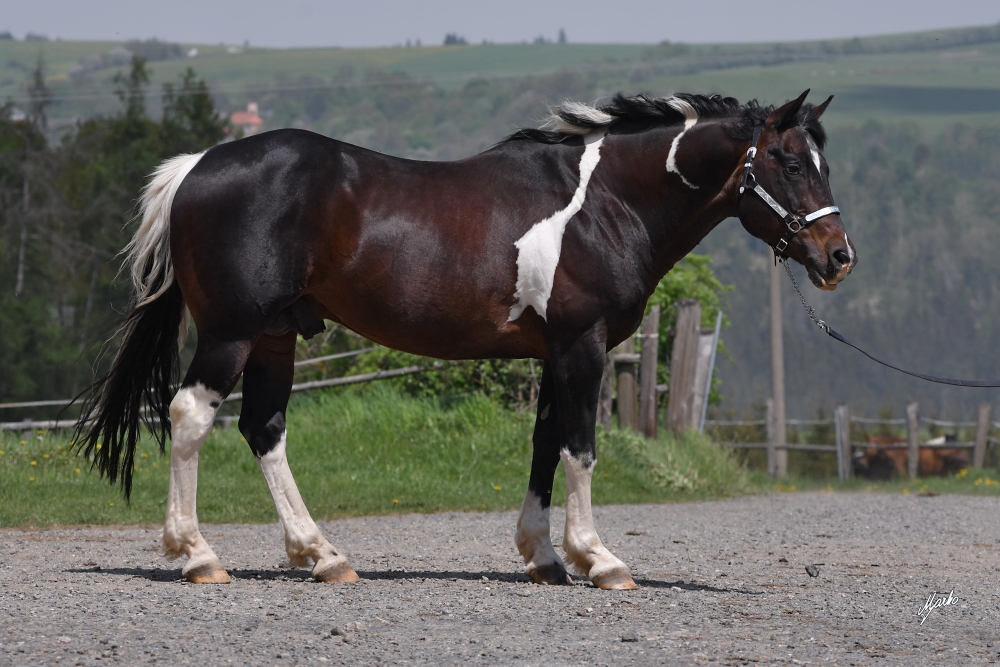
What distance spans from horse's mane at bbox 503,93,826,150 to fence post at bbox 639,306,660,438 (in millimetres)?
7716

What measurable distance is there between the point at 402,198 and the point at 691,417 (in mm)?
9005

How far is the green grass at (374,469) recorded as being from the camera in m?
9.65

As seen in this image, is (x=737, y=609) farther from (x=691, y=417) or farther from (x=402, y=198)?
(x=691, y=417)

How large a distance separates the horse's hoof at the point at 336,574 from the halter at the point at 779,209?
8.57 feet

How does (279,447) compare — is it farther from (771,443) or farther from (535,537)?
(771,443)

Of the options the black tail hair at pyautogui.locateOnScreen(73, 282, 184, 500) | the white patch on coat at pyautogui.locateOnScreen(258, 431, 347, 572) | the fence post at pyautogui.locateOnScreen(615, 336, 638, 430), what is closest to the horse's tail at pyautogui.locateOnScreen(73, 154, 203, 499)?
the black tail hair at pyautogui.locateOnScreen(73, 282, 184, 500)

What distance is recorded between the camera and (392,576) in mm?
6398

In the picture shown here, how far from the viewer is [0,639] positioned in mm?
4375

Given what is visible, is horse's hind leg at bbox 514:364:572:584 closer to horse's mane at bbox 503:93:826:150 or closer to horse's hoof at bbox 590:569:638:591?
horse's hoof at bbox 590:569:638:591

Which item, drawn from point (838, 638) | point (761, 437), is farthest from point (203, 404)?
point (761, 437)

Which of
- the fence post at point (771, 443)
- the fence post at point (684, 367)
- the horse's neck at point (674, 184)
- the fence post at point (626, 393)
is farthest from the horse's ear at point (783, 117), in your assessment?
the fence post at point (771, 443)

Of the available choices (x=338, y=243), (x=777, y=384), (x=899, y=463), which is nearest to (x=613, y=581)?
(x=338, y=243)

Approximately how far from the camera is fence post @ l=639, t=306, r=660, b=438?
13.9 m

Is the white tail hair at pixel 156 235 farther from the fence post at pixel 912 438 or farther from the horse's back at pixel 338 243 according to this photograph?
the fence post at pixel 912 438
